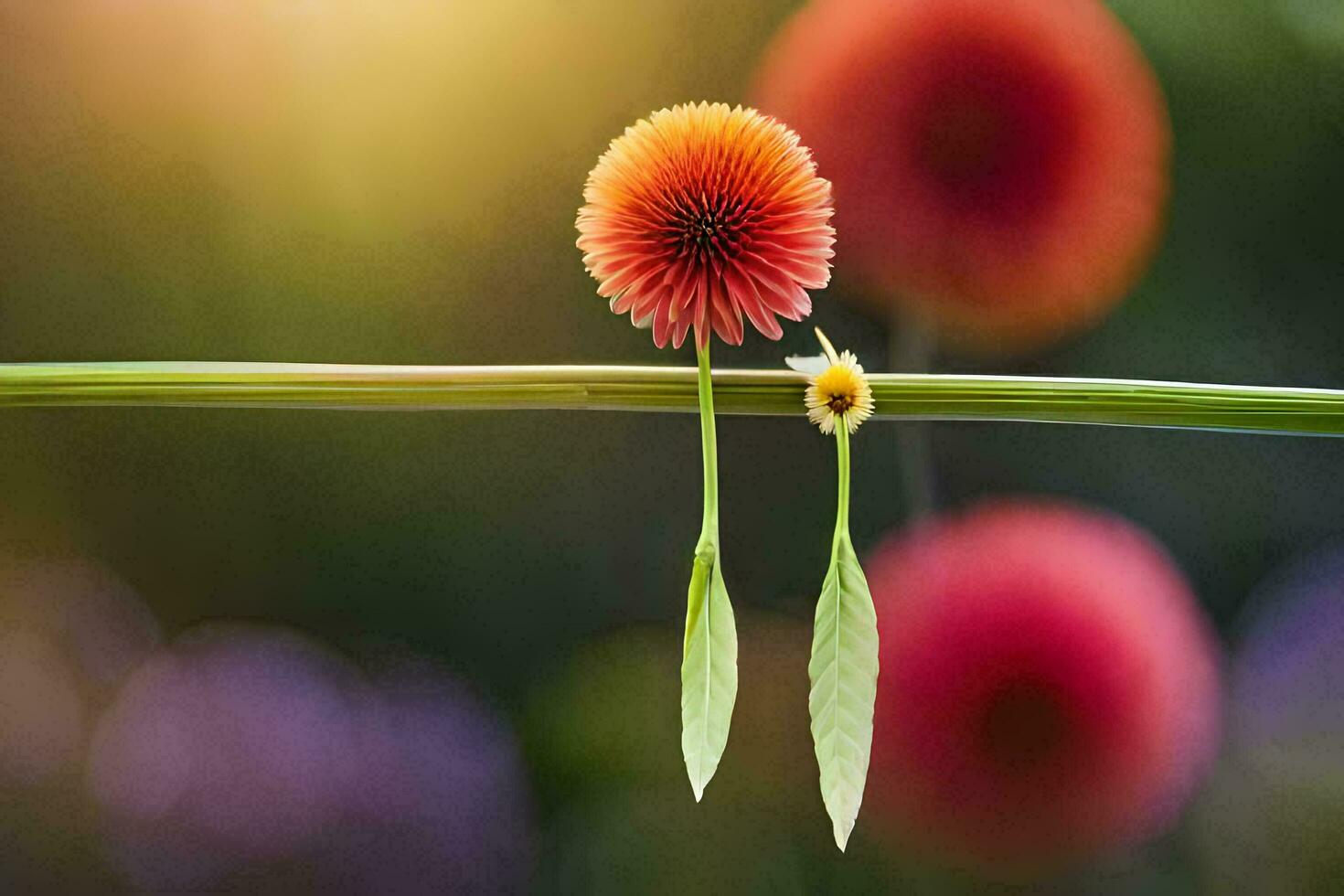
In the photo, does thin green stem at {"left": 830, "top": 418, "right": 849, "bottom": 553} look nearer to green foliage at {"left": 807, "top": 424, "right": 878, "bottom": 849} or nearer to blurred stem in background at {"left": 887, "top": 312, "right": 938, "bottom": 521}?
green foliage at {"left": 807, "top": 424, "right": 878, "bottom": 849}

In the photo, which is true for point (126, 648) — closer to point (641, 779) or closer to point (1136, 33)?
point (641, 779)

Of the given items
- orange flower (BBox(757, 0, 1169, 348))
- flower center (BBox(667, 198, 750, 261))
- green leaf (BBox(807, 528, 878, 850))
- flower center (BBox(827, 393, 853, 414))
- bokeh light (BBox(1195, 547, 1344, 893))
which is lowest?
bokeh light (BBox(1195, 547, 1344, 893))

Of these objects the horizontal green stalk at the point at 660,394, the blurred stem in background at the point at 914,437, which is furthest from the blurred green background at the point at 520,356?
the horizontal green stalk at the point at 660,394

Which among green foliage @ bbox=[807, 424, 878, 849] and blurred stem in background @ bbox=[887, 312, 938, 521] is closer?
green foliage @ bbox=[807, 424, 878, 849]

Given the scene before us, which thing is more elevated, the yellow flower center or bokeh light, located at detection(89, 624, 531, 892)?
the yellow flower center

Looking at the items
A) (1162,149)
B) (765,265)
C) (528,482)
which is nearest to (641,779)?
(528,482)

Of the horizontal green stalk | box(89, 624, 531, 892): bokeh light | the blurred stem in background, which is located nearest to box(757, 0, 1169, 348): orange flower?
the blurred stem in background

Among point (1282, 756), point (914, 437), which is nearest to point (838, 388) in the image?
point (914, 437)
